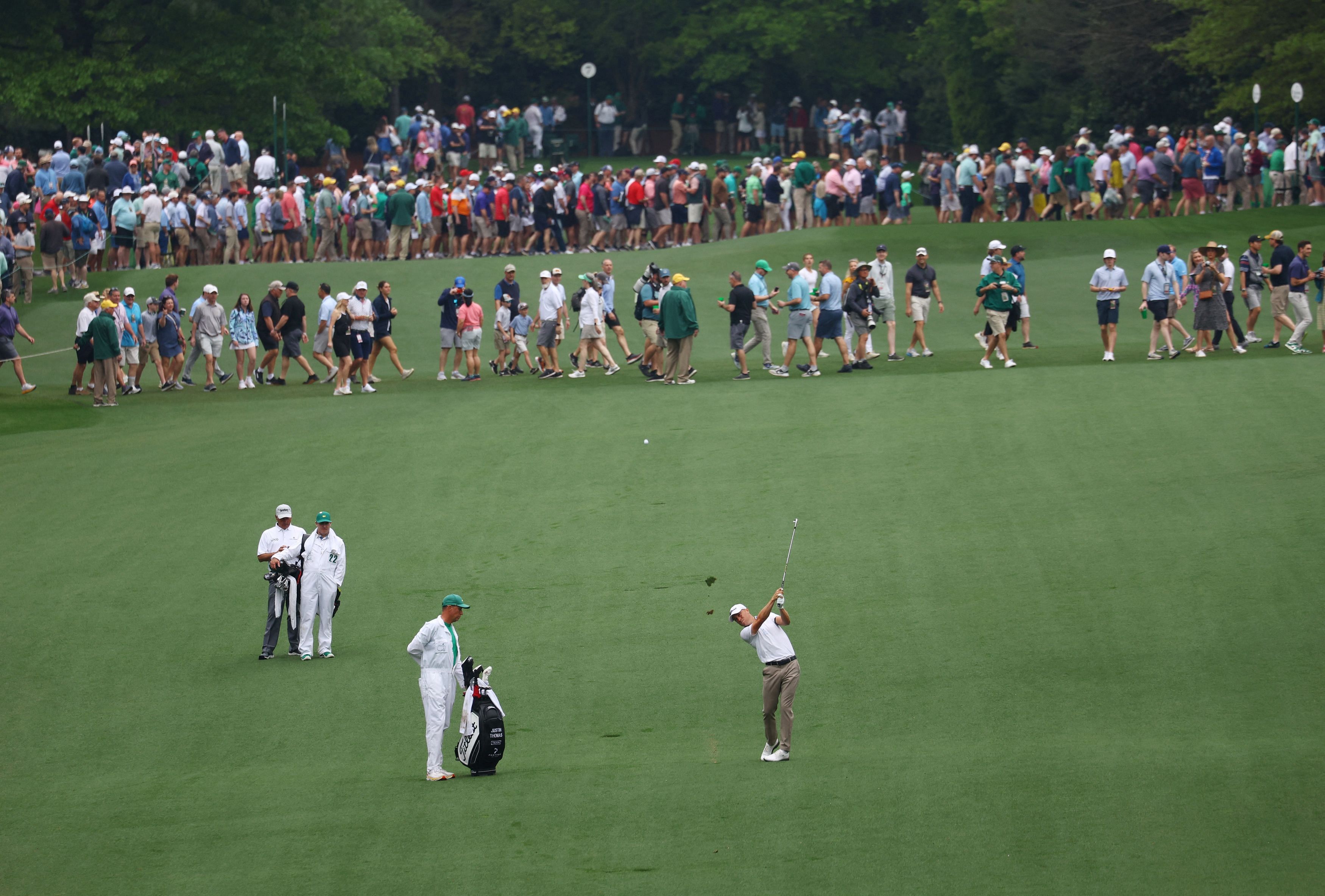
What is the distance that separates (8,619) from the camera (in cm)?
1806

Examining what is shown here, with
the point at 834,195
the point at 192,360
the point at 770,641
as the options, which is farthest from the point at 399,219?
the point at 770,641

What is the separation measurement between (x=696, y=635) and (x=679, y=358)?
1111 centimetres

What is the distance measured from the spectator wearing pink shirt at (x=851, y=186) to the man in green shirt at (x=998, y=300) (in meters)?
13.1

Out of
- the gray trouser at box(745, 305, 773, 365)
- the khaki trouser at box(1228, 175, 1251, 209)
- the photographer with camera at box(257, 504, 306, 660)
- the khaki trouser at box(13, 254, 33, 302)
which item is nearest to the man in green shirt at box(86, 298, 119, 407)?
the khaki trouser at box(13, 254, 33, 302)

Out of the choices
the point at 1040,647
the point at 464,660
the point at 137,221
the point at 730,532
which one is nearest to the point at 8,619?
the point at 464,660

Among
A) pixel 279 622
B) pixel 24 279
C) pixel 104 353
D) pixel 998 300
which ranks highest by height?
pixel 24 279

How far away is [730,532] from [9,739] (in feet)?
28.4

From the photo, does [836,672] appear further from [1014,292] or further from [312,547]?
[1014,292]

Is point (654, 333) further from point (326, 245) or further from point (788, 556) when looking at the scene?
point (326, 245)

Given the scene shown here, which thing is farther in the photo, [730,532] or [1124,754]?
[730,532]

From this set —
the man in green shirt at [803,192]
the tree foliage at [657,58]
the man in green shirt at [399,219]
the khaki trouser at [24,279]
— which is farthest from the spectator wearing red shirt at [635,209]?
the tree foliage at [657,58]

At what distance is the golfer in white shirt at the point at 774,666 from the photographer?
1353cm

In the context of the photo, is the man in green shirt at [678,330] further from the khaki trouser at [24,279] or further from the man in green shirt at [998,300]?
the khaki trouser at [24,279]

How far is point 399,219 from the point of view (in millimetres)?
38188
